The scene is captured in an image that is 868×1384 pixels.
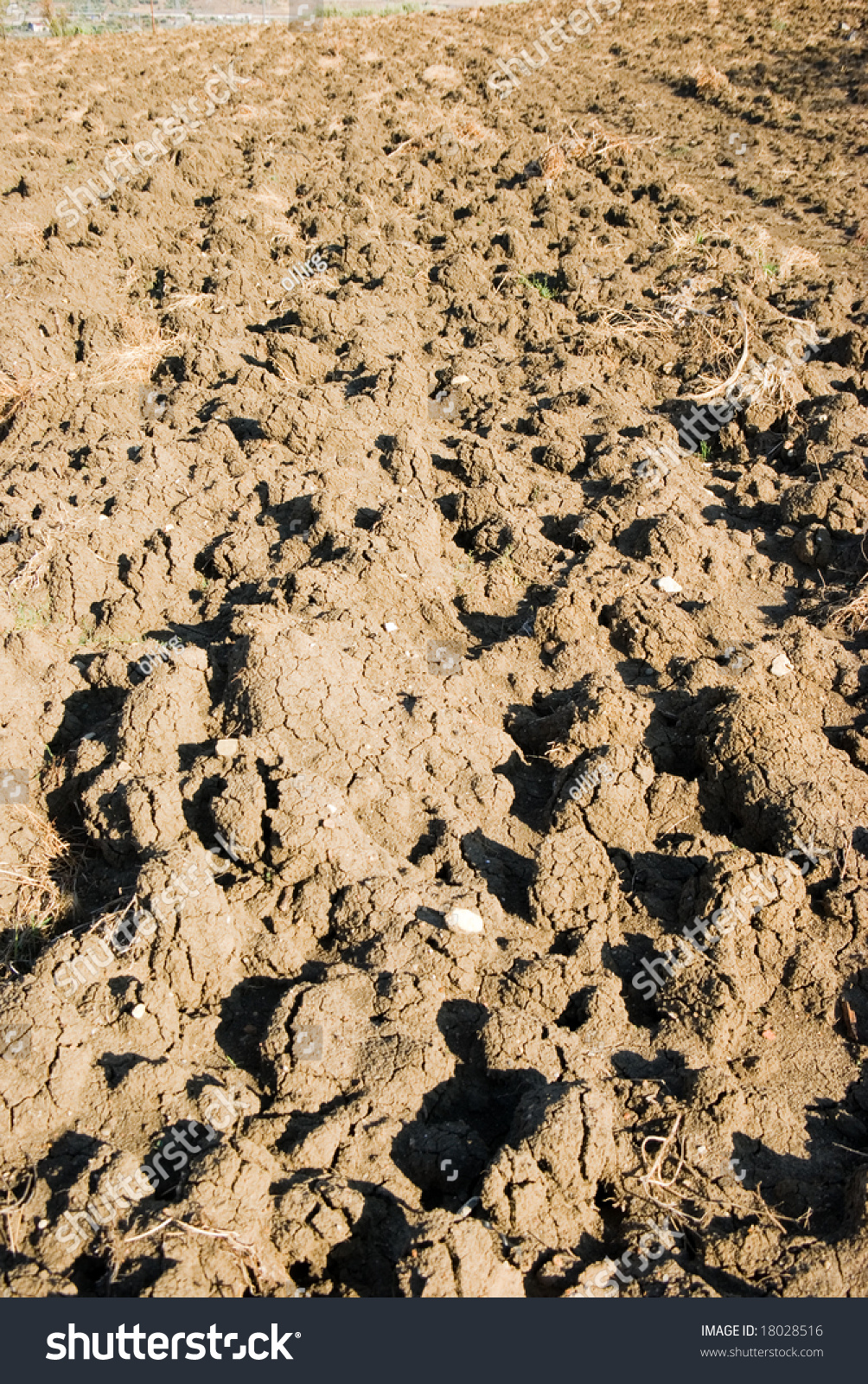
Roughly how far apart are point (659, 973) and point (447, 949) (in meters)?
0.80

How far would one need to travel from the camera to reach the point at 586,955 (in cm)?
359

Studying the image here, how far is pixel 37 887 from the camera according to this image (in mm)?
3938

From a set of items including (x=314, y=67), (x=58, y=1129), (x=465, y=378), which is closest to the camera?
(x=58, y=1129)

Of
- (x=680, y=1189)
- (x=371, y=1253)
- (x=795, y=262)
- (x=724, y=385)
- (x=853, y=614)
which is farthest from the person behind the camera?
(x=795, y=262)

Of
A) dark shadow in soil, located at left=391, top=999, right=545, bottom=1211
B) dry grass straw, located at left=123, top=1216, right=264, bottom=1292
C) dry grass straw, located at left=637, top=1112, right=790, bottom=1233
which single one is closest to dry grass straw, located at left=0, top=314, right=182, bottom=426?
dark shadow in soil, located at left=391, top=999, right=545, bottom=1211

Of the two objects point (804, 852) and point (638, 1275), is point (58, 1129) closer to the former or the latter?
point (638, 1275)

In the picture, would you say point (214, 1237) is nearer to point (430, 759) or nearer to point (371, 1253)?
point (371, 1253)

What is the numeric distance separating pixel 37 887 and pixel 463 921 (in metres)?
1.76

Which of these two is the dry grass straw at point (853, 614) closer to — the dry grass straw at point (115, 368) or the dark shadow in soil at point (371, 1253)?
the dark shadow in soil at point (371, 1253)

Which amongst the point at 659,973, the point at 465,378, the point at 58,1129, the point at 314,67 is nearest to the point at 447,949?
the point at 659,973

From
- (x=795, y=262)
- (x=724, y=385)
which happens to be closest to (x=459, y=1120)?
(x=724, y=385)

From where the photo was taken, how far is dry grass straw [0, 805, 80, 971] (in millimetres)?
3832

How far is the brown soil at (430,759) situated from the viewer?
9.62 ft
